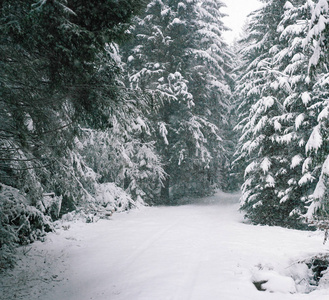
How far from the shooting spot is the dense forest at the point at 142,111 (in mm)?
4500

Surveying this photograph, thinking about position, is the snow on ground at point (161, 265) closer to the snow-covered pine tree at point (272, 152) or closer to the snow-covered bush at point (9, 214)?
the snow-covered bush at point (9, 214)

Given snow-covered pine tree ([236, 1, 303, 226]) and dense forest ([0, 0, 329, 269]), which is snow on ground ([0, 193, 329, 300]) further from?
snow-covered pine tree ([236, 1, 303, 226])

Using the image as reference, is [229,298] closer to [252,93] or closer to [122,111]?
[122,111]

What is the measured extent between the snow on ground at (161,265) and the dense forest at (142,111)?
0.90m

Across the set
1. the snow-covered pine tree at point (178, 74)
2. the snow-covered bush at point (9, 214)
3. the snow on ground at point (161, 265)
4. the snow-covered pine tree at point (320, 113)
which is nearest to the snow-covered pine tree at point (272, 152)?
the snow on ground at point (161, 265)

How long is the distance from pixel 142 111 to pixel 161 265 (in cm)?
385

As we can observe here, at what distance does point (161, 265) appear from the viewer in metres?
6.66

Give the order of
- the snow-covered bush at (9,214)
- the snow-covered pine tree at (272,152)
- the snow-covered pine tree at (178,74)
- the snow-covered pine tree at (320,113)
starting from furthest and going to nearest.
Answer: the snow-covered pine tree at (178,74) → the snow-covered pine tree at (272,152) → the snow-covered bush at (9,214) → the snow-covered pine tree at (320,113)

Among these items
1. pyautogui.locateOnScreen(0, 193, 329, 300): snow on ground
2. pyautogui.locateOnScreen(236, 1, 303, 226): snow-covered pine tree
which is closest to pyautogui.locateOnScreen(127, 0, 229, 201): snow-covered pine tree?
pyautogui.locateOnScreen(236, 1, 303, 226): snow-covered pine tree

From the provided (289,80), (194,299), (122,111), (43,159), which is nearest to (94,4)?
(122,111)

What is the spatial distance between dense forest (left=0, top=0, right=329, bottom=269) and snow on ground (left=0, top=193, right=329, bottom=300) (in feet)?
2.97

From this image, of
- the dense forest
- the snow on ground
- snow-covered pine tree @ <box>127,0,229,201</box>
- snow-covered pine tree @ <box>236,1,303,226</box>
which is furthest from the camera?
snow-covered pine tree @ <box>127,0,229,201</box>

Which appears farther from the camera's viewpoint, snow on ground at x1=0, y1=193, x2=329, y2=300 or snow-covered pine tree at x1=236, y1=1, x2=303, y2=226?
snow-covered pine tree at x1=236, y1=1, x2=303, y2=226

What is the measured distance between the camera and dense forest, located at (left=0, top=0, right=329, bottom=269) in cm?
450
